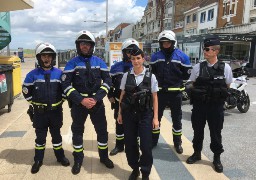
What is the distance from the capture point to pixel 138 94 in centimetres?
331

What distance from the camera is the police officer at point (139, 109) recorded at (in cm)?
334

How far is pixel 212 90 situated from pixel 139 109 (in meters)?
1.16

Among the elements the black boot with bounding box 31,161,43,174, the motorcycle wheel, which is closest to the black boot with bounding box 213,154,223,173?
the black boot with bounding box 31,161,43,174

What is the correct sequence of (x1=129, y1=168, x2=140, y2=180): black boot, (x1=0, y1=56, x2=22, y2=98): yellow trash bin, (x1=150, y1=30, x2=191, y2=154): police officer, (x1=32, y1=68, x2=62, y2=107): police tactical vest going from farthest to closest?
(x1=0, y1=56, x2=22, y2=98): yellow trash bin, (x1=150, y1=30, x2=191, y2=154): police officer, (x1=32, y1=68, x2=62, y2=107): police tactical vest, (x1=129, y1=168, x2=140, y2=180): black boot

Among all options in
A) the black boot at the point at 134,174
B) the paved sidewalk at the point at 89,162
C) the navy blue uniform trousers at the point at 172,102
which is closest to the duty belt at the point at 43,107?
the paved sidewalk at the point at 89,162

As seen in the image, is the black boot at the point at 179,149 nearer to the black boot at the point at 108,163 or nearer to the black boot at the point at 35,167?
the black boot at the point at 108,163

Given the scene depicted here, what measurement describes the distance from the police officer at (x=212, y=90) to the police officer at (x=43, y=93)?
2.06m

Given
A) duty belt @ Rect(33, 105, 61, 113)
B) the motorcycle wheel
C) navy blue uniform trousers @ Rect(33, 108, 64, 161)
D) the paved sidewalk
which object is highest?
duty belt @ Rect(33, 105, 61, 113)

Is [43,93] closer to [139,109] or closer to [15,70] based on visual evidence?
[139,109]

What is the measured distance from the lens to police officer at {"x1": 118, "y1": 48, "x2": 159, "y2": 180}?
334 cm

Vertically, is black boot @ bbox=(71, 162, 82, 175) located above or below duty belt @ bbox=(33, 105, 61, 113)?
below

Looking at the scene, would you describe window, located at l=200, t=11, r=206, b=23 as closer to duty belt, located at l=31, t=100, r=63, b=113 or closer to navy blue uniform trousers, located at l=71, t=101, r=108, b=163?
navy blue uniform trousers, located at l=71, t=101, r=108, b=163

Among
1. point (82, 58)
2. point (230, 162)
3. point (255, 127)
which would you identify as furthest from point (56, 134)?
point (255, 127)

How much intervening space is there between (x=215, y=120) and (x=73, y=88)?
2.12 metres
